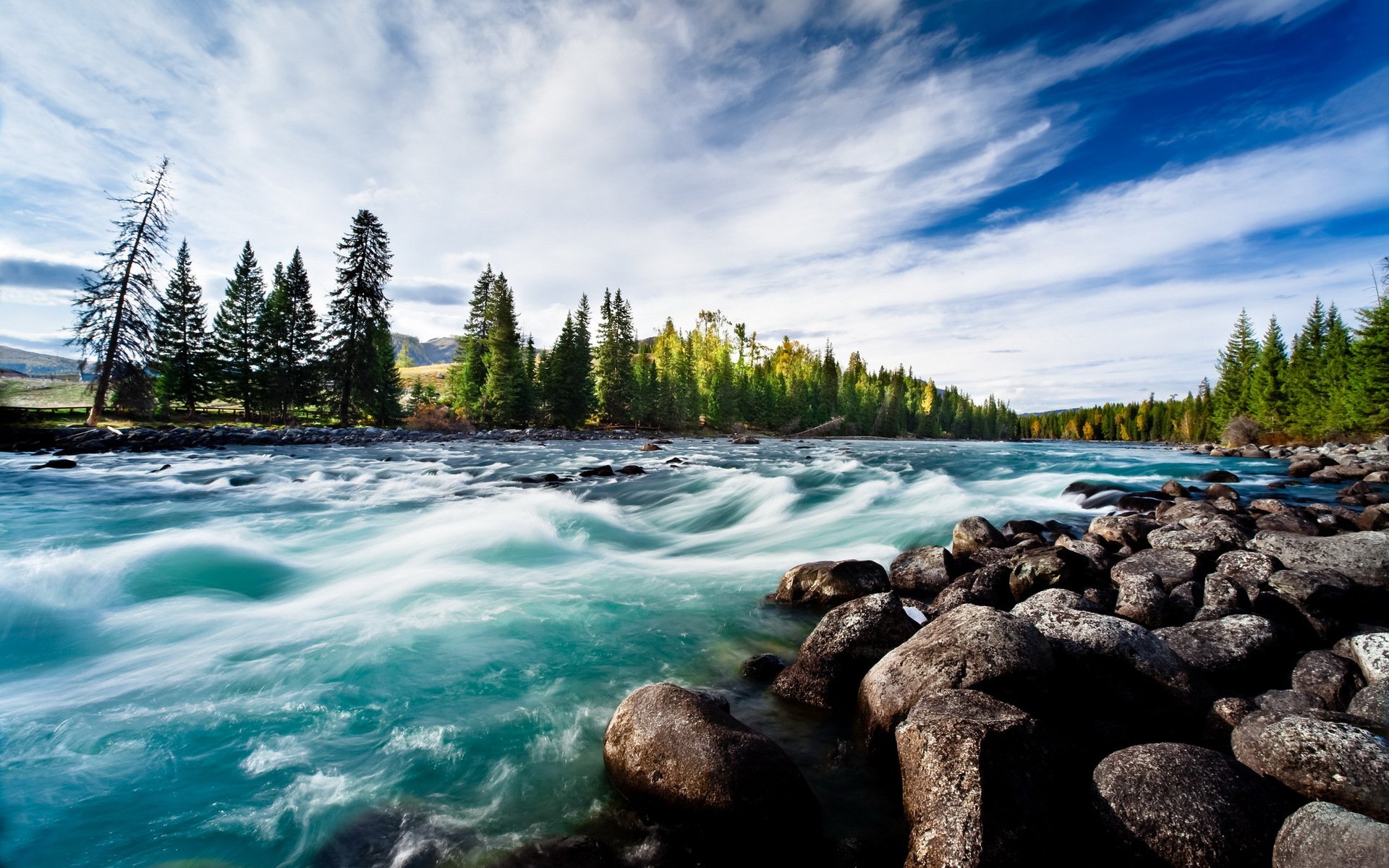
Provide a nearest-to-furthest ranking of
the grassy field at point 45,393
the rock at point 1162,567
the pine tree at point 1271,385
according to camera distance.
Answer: the rock at point 1162,567 → the grassy field at point 45,393 → the pine tree at point 1271,385

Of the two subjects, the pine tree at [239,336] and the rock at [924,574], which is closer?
the rock at [924,574]

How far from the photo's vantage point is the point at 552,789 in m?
3.61

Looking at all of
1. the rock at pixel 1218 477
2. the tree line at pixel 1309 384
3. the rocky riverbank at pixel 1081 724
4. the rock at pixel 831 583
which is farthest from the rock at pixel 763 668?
the tree line at pixel 1309 384

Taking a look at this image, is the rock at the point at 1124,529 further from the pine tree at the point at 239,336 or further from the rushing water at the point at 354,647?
the pine tree at the point at 239,336

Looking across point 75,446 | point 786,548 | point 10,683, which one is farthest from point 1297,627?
point 75,446

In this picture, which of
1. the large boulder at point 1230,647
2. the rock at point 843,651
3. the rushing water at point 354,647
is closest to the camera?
the rushing water at point 354,647

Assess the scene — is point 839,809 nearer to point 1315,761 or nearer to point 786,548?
point 1315,761

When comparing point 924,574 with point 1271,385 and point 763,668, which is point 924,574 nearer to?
point 763,668

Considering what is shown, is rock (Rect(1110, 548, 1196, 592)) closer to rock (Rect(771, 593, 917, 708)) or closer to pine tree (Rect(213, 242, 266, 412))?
rock (Rect(771, 593, 917, 708))

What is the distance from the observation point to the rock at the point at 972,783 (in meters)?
2.64

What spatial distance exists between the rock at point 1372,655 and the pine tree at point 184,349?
49541 mm

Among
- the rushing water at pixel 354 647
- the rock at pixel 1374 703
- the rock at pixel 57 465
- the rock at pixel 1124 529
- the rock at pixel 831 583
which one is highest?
the rock at pixel 57 465

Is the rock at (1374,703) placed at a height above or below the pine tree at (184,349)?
below

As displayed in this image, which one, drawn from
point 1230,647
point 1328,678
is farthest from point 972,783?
point 1328,678
